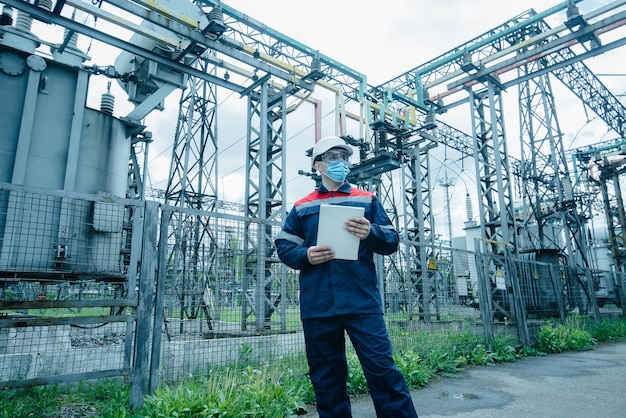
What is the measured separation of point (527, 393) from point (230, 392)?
11.9 feet

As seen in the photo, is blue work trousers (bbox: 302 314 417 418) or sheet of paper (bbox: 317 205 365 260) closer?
blue work trousers (bbox: 302 314 417 418)

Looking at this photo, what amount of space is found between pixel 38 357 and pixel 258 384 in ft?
9.62

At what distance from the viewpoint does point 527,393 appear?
15.6 feet

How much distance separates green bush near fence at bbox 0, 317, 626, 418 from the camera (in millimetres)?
3426

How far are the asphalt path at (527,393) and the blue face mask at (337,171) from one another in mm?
2555

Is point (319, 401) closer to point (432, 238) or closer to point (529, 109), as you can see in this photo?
point (432, 238)

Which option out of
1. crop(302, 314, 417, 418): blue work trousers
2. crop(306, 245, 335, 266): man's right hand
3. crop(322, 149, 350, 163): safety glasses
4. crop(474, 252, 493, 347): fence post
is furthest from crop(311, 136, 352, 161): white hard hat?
crop(474, 252, 493, 347): fence post

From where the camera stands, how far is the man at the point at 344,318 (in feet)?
7.68

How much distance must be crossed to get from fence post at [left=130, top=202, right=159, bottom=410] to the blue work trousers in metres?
1.94

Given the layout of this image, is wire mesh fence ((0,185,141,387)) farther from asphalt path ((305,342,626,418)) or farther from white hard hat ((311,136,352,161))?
asphalt path ((305,342,626,418))

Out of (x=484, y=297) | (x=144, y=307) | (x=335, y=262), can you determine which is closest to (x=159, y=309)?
(x=144, y=307)

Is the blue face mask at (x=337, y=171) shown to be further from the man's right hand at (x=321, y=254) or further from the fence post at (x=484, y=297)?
the fence post at (x=484, y=297)

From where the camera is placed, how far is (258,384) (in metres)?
3.93

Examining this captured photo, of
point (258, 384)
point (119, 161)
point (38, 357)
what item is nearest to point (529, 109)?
point (119, 161)
